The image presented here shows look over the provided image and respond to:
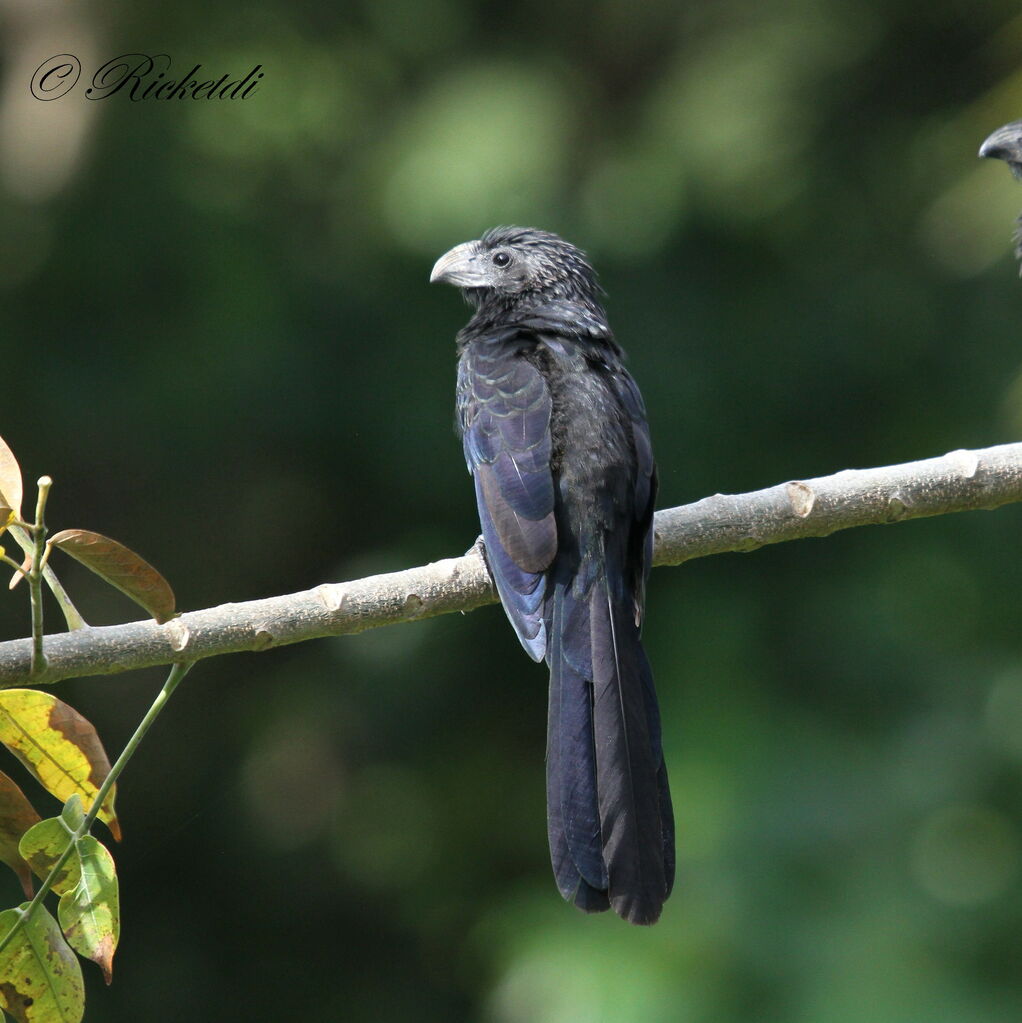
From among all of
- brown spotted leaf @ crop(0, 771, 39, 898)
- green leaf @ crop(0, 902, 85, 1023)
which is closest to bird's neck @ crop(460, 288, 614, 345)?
brown spotted leaf @ crop(0, 771, 39, 898)

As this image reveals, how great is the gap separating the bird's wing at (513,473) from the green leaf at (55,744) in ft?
3.49

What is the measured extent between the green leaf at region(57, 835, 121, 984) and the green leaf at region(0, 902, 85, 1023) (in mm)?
32

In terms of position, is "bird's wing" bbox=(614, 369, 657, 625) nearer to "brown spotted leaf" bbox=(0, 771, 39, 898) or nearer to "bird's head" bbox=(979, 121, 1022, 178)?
"brown spotted leaf" bbox=(0, 771, 39, 898)

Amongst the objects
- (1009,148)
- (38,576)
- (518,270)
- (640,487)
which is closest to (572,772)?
(640,487)

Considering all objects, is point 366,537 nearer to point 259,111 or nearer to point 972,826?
point 259,111

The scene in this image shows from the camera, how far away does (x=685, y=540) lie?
2846 mm

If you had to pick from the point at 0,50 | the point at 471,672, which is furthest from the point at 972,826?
the point at 0,50

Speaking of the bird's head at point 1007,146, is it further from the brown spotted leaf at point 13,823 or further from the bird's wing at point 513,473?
the brown spotted leaf at point 13,823

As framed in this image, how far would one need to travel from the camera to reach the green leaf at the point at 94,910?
5.78 ft

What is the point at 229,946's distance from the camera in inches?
252

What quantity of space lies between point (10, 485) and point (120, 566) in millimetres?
185

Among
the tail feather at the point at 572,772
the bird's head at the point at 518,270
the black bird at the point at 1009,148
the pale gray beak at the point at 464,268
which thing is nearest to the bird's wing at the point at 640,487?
the tail feather at the point at 572,772

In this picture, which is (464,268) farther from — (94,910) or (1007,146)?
(94,910)

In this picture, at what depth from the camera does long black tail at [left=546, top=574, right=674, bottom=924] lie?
2.39 meters
